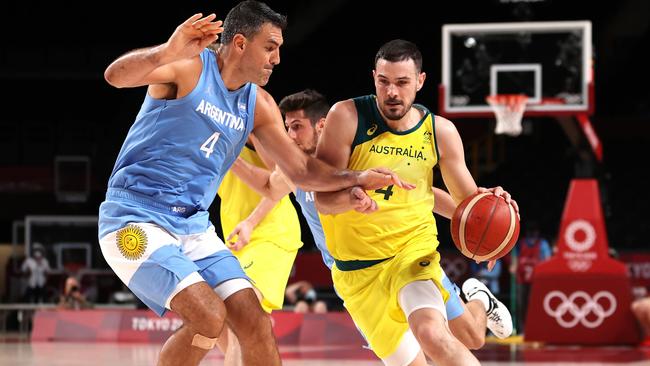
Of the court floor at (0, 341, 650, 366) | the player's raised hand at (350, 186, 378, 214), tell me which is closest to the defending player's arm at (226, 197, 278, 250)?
the player's raised hand at (350, 186, 378, 214)

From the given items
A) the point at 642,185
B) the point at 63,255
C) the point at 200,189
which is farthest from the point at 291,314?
the point at 642,185

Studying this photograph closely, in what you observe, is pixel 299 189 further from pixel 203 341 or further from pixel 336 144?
pixel 203 341

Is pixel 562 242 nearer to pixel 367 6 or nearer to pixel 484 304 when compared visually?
pixel 484 304

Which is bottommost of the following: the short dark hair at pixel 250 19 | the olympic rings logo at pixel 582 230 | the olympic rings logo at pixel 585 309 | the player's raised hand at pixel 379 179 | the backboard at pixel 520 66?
the olympic rings logo at pixel 585 309

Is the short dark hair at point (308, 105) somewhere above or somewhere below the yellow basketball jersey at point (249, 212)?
above

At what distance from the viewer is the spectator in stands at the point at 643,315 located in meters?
12.6

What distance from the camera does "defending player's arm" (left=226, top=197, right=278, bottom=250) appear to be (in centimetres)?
649

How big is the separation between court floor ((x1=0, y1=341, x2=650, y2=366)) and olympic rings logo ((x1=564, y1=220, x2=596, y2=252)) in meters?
1.26

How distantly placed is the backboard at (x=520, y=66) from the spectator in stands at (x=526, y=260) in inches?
103

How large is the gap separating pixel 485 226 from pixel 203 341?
1.51m

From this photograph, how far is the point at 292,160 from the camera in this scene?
5195mm

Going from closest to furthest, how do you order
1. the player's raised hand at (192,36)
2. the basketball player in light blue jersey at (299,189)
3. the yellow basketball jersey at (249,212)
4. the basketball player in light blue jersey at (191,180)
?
the player's raised hand at (192,36), the basketball player in light blue jersey at (191,180), the basketball player in light blue jersey at (299,189), the yellow basketball jersey at (249,212)

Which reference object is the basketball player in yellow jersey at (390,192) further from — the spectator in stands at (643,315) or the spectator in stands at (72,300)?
the spectator in stands at (72,300)

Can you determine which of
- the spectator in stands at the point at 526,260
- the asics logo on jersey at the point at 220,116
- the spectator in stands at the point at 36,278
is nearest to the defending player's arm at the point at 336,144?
the asics logo on jersey at the point at 220,116
